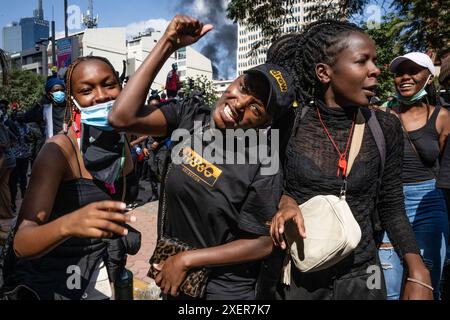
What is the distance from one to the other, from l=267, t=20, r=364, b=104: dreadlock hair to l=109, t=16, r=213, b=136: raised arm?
0.72 metres

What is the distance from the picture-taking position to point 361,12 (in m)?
8.24

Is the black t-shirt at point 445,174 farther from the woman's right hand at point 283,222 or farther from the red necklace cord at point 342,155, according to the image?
the woman's right hand at point 283,222

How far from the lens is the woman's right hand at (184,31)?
174 centimetres

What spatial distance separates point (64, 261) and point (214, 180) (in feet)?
2.55

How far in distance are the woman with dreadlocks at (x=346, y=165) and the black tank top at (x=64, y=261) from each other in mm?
918

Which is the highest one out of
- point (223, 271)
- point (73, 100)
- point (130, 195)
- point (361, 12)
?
point (361, 12)

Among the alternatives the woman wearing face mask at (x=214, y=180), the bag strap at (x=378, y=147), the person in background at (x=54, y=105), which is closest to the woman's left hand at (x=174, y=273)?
A: the woman wearing face mask at (x=214, y=180)

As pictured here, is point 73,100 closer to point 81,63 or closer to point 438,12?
point 81,63

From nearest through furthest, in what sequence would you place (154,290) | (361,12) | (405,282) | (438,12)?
(405,282) < (154,290) < (361,12) < (438,12)

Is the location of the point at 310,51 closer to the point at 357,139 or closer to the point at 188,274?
the point at 357,139

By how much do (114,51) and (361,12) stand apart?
67.9 metres

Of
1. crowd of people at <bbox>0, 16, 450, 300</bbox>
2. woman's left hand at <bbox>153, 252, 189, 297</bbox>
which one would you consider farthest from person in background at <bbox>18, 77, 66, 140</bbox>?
woman's left hand at <bbox>153, 252, 189, 297</bbox>

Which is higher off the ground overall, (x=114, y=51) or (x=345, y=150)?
(x=114, y=51)
